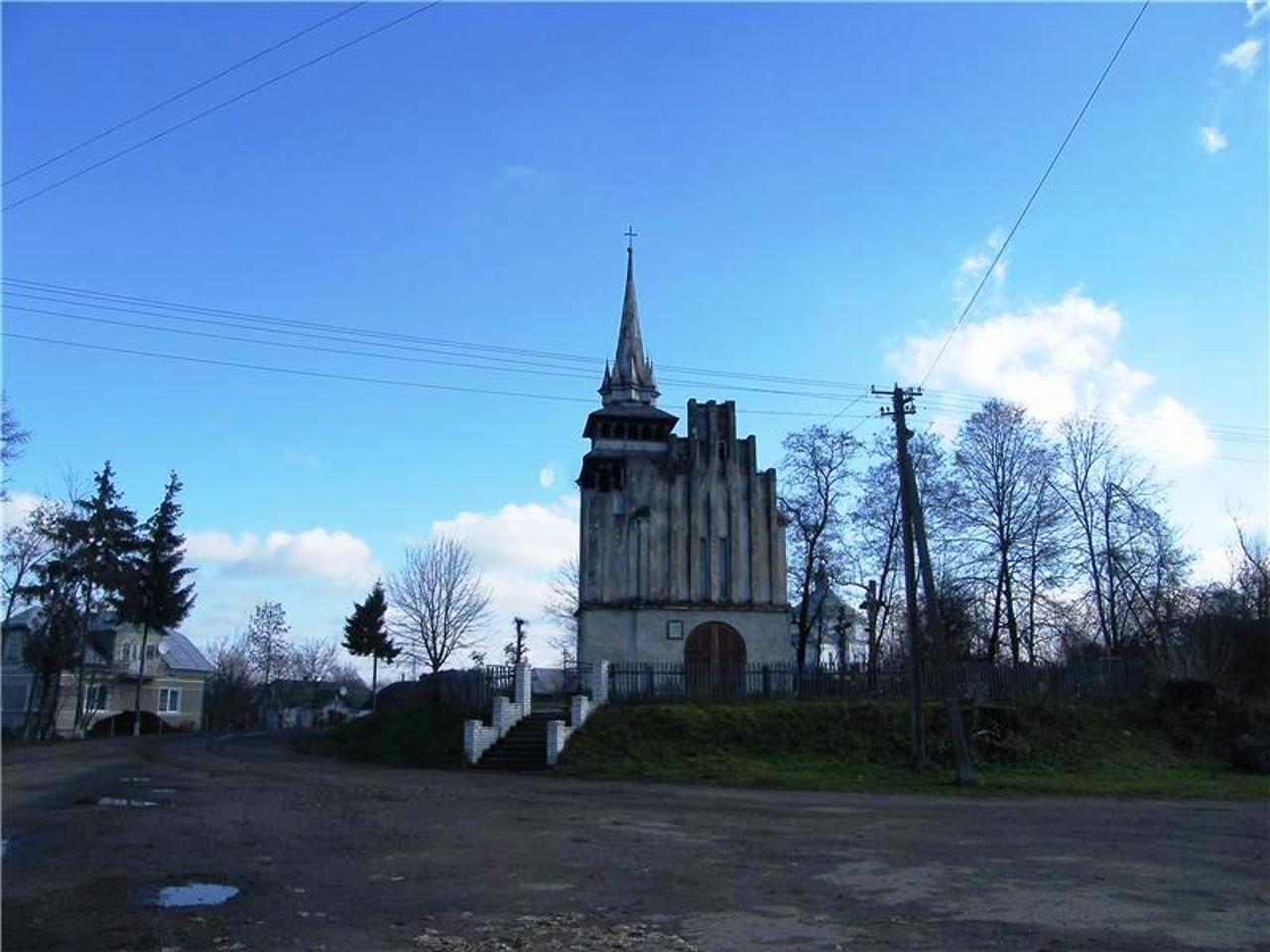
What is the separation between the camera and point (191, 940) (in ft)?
25.6

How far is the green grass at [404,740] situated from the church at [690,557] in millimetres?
5968

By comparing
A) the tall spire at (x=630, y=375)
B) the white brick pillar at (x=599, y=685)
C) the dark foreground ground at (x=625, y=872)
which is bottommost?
the dark foreground ground at (x=625, y=872)

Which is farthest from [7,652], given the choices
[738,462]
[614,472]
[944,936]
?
[944,936]

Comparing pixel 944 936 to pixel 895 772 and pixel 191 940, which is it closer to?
pixel 191 940

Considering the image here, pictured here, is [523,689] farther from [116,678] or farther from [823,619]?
[116,678]

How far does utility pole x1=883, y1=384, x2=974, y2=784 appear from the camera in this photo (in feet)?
78.7

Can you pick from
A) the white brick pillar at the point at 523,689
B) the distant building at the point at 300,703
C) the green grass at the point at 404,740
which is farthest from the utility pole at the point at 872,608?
the distant building at the point at 300,703

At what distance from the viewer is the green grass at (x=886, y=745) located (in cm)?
2569

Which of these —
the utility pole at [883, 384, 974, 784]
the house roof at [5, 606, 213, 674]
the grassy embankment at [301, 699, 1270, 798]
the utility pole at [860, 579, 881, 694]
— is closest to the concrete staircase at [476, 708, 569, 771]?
the grassy embankment at [301, 699, 1270, 798]

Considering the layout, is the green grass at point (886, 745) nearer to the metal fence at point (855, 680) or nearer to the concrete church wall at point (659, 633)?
the metal fence at point (855, 680)

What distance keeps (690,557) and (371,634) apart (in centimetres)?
3473

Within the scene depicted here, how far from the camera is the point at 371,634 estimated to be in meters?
67.5

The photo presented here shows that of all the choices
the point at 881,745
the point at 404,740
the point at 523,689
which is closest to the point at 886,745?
the point at 881,745

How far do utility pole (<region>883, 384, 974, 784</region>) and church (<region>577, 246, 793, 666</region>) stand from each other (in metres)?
13.5
